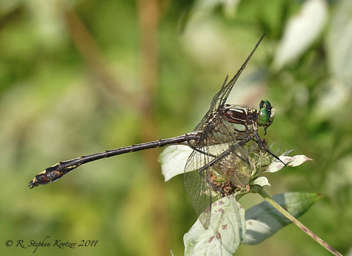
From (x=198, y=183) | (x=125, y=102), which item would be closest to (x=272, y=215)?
(x=198, y=183)

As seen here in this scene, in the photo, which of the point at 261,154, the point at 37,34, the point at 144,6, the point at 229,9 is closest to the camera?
the point at 261,154

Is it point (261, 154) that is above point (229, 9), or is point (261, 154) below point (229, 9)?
below

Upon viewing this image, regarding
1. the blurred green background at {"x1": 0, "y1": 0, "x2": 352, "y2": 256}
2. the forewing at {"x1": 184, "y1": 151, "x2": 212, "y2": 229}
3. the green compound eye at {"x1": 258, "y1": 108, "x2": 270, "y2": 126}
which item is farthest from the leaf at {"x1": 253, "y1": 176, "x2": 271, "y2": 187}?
the blurred green background at {"x1": 0, "y1": 0, "x2": 352, "y2": 256}

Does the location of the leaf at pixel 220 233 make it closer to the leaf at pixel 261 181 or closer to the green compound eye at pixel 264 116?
the leaf at pixel 261 181

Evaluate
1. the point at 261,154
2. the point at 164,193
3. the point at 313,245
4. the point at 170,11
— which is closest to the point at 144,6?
the point at 170,11

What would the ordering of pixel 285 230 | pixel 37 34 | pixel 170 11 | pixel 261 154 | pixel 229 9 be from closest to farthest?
pixel 261 154, pixel 229 9, pixel 285 230, pixel 37 34, pixel 170 11

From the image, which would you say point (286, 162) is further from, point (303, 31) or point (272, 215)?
point (303, 31)

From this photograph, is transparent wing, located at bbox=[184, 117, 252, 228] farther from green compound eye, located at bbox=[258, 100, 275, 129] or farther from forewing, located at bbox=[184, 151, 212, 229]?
green compound eye, located at bbox=[258, 100, 275, 129]

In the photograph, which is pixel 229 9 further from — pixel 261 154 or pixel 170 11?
pixel 170 11
